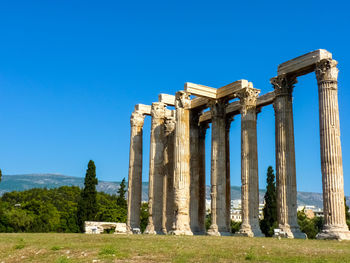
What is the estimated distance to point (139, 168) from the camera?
155ft

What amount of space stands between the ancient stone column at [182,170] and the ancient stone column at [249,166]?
14.9 ft

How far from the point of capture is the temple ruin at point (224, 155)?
30.5 m

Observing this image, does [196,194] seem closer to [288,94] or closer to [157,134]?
[157,134]

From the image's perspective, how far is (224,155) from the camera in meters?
40.2

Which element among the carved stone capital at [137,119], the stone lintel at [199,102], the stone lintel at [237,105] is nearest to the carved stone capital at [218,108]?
the stone lintel at [199,102]

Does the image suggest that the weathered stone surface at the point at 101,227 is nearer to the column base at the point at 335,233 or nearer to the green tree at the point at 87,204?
the green tree at the point at 87,204

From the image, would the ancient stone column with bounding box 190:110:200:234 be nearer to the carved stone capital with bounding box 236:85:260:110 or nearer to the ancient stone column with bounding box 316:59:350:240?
the carved stone capital with bounding box 236:85:260:110

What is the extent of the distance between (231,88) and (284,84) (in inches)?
227

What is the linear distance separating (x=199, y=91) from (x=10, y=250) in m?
21.0

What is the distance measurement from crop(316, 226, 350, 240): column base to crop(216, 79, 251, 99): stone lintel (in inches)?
546

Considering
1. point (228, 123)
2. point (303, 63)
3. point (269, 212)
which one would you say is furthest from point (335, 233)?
point (269, 212)

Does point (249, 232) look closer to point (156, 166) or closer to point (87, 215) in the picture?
point (156, 166)

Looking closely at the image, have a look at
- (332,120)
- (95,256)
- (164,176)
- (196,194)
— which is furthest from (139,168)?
(95,256)

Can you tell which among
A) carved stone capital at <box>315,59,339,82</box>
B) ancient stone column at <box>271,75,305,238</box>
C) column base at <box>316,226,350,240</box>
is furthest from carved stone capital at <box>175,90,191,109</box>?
column base at <box>316,226,350,240</box>
